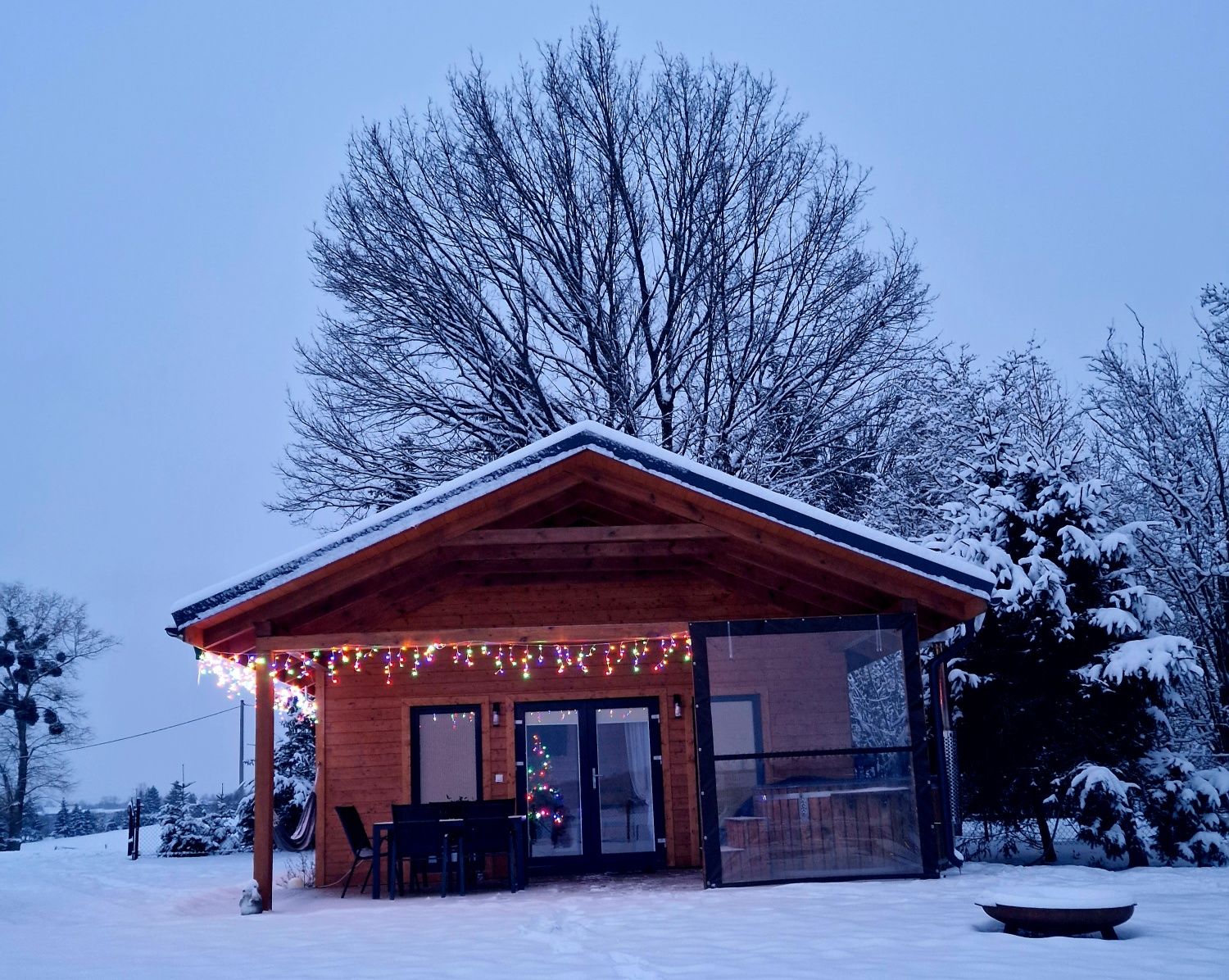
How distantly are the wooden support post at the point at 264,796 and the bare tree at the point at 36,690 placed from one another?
851 inches

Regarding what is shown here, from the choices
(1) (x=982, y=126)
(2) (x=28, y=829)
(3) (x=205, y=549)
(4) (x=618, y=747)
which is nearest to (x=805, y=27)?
(1) (x=982, y=126)

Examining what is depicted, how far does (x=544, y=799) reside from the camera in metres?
12.5

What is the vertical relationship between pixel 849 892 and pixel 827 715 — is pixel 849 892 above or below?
below

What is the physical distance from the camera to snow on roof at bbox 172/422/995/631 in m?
9.47

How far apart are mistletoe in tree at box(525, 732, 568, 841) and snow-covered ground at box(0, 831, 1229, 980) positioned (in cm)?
116

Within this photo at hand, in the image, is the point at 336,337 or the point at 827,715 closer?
the point at 827,715

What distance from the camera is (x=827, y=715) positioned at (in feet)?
33.0

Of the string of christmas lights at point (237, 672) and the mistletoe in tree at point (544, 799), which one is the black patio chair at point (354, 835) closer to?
the string of christmas lights at point (237, 672)

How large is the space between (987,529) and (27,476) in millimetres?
81107

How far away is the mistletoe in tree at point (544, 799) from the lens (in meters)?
12.4

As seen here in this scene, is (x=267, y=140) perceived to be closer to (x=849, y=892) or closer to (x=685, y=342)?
(x=685, y=342)

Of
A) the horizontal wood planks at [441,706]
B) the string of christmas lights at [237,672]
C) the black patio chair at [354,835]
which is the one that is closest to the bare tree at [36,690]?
the string of christmas lights at [237,672]

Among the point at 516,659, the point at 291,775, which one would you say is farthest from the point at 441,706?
the point at 291,775

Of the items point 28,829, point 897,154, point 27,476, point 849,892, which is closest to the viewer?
point 849,892
